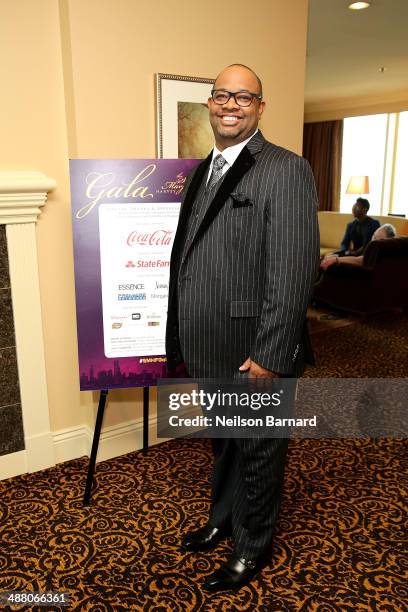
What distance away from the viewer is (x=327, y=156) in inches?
387

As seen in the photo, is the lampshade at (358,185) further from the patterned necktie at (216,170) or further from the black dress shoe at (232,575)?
the black dress shoe at (232,575)

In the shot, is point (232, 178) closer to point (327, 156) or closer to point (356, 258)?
point (356, 258)

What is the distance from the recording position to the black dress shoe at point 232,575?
180cm

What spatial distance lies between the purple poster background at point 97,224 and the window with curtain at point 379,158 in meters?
7.53

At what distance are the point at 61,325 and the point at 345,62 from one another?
5.45m

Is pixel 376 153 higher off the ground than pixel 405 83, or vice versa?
pixel 405 83

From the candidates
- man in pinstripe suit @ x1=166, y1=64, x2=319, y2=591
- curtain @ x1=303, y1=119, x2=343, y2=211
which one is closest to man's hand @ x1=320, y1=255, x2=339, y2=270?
man in pinstripe suit @ x1=166, y1=64, x2=319, y2=591

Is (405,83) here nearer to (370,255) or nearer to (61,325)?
(370,255)

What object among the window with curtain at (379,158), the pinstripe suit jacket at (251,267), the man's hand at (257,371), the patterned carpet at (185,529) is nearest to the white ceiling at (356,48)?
the window with curtain at (379,158)

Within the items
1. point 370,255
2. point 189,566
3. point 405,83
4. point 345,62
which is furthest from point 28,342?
point 405,83

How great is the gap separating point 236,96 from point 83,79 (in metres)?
0.99

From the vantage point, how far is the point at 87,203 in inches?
83.1

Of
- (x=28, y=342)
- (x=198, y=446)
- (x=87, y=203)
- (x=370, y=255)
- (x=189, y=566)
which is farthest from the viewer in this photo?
(x=370, y=255)

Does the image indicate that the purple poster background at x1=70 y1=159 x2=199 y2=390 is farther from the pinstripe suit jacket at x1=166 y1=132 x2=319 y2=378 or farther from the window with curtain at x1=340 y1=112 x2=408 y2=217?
the window with curtain at x1=340 y1=112 x2=408 y2=217
